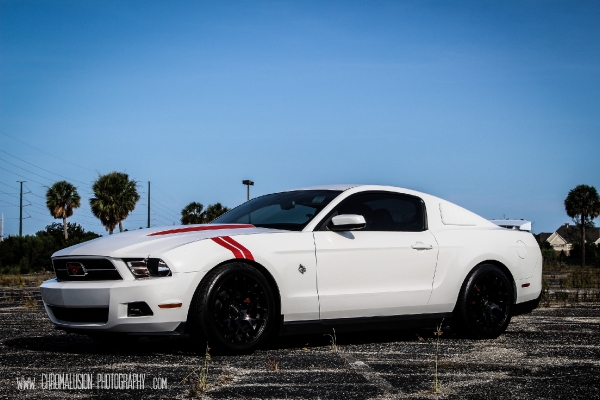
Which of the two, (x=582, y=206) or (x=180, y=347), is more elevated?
(x=582, y=206)

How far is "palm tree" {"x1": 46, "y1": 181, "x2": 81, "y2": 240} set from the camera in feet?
236

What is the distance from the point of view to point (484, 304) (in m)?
8.54

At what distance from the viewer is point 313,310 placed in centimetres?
735

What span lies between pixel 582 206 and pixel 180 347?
243 feet

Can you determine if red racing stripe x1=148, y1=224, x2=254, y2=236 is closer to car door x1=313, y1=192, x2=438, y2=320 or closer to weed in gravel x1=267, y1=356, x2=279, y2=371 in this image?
car door x1=313, y1=192, x2=438, y2=320

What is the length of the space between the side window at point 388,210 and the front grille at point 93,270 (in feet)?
7.11

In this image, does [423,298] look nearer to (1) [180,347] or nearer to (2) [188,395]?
(1) [180,347]

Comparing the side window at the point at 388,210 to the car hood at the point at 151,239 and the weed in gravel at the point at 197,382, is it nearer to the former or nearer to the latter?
the car hood at the point at 151,239

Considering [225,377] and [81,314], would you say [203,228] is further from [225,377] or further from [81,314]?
[225,377]

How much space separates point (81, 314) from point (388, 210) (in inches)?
122

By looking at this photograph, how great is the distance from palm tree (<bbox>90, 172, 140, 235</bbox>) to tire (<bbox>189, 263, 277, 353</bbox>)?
55630mm

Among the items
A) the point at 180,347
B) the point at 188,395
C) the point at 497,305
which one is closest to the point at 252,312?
the point at 180,347

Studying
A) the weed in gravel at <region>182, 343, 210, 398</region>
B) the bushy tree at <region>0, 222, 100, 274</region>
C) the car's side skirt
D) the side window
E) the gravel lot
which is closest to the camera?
the weed in gravel at <region>182, 343, 210, 398</region>

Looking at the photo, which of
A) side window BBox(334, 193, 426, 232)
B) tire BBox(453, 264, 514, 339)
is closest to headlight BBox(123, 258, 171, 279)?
side window BBox(334, 193, 426, 232)
